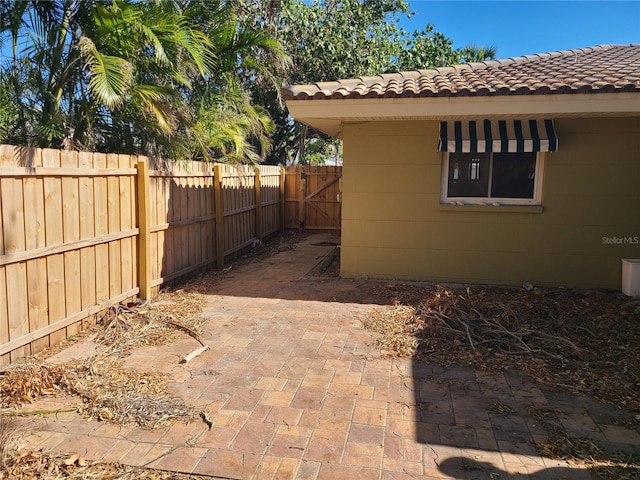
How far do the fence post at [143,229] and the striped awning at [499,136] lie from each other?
4229 mm

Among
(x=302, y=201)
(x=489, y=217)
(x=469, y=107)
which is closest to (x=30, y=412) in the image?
(x=469, y=107)

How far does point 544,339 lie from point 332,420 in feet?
9.15

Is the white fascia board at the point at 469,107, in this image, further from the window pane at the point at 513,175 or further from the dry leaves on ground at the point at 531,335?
the dry leaves on ground at the point at 531,335

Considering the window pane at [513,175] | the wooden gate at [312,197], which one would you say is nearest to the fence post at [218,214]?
the window pane at [513,175]

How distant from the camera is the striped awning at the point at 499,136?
6941mm

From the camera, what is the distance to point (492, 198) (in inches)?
297

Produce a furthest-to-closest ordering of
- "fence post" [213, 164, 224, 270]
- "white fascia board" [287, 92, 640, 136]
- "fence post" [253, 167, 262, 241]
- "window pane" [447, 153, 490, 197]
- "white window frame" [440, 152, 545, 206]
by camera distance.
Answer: "fence post" [253, 167, 262, 241] → "fence post" [213, 164, 224, 270] → "window pane" [447, 153, 490, 197] → "white window frame" [440, 152, 545, 206] → "white fascia board" [287, 92, 640, 136]

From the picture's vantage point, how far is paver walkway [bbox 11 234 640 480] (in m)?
3.03

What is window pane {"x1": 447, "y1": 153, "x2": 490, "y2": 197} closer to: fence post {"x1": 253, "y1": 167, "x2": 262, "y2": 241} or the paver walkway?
the paver walkway

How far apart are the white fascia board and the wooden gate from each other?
755cm

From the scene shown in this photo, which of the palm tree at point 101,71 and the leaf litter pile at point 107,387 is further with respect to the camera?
the palm tree at point 101,71

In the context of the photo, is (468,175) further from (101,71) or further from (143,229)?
(101,71)

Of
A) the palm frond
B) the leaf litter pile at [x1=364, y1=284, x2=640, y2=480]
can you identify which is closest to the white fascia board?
the palm frond

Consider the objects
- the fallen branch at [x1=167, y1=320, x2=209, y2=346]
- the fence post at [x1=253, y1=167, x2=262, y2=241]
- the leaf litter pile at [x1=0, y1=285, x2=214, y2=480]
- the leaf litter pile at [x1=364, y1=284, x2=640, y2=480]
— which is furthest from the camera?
the fence post at [x1=253, y1=167, x2=262, y2=241]
